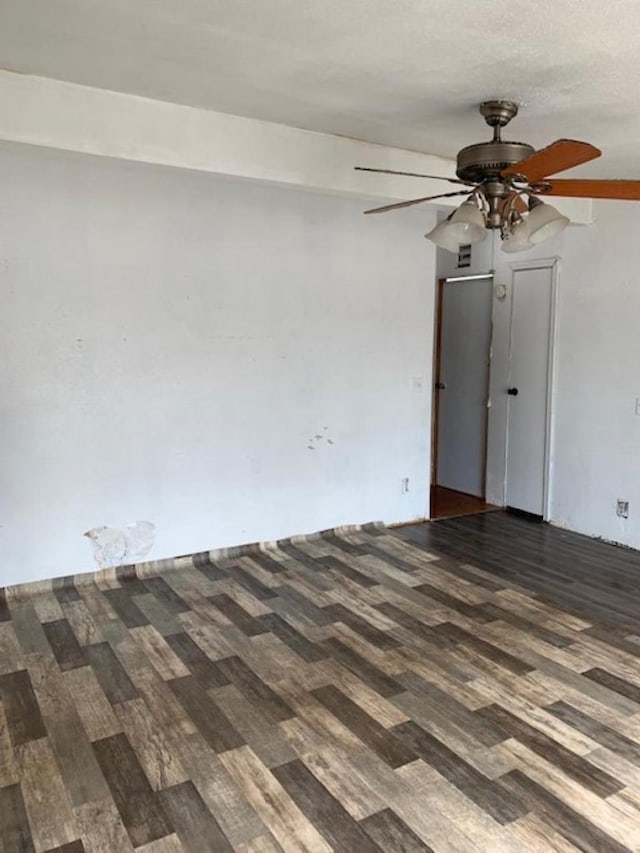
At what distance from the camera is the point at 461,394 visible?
6363 millimetres

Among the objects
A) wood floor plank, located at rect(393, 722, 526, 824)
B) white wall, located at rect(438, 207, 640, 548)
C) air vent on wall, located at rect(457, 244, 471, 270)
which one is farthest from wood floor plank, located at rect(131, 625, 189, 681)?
air vent on wall, located at rect(457, 244, 471, 270)

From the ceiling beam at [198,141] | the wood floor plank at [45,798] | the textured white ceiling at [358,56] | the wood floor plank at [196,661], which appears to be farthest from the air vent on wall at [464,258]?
the wood floor plank at [45,798]

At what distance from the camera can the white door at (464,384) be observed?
238 inches

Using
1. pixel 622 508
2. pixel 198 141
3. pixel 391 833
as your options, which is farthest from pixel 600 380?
pixel 391 833

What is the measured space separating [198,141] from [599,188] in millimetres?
2022

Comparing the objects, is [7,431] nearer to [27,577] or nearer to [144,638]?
[27,577]

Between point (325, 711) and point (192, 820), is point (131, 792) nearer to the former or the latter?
point (192, 820)

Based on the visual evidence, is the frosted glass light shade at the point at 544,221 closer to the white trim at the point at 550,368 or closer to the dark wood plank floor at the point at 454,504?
the white trim at the point at 550,368

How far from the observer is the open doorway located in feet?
19.7

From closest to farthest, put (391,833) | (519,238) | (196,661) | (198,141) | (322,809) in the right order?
(391,833)
(322,809)
(519,238)
(196,661)
(198,141)

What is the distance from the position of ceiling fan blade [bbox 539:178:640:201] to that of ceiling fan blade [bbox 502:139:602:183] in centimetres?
12

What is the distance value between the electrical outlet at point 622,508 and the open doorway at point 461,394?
1174 mm

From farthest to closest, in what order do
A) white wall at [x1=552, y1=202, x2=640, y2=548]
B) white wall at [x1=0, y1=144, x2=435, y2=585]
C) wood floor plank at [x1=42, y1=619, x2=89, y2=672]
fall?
white wall at [x1=552, y1=202, x2=640, y2=548] → white wall at [x1=0, y1=144, x2=435, y2=585] → wood floor plank at [x1=42, y1=619, x2=89, y2=672]

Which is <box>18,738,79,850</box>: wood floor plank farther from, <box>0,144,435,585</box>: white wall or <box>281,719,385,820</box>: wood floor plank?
<box>0,144,435,585</box>: white wall
